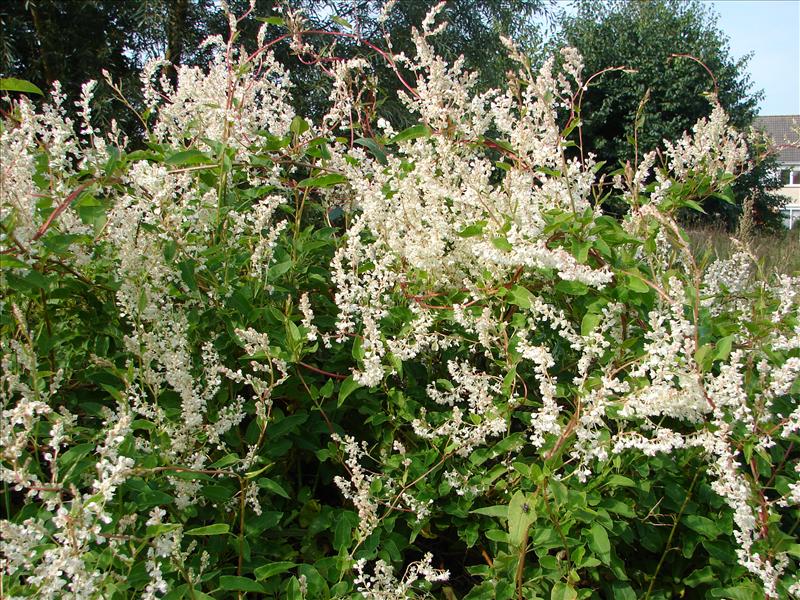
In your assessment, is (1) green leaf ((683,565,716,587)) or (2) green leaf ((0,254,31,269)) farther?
(1) green leaf ((683,565,716,587))

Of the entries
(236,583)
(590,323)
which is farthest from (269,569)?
(590,323)

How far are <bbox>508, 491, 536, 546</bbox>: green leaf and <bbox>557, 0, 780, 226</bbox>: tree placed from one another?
51.5ft

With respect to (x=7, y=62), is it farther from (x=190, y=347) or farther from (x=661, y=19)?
(x=661, y=19)

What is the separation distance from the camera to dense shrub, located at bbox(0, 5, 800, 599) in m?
1.52

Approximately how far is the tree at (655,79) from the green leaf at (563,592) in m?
15.7

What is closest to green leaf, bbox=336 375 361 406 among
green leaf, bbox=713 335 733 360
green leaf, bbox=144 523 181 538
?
green leaf, bbox=144 523 181 538

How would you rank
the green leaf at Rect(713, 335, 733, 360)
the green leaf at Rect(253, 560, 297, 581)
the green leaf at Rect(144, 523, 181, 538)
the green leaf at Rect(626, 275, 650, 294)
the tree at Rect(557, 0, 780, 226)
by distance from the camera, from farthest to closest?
the tree at Rect(557, 0, 780, 226) < the green leaf at Rect(626, 275, 650, 294) < the green leaf at Rect(713, 335, 733, 360) < the green leaf at Rect(253, 560, 297, 581) < the green leaf at Rect(144, 523, 181, 538)

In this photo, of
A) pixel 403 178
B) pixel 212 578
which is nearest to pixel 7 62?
pixel 403 178

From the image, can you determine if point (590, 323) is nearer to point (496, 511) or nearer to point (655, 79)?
point (496, 511)

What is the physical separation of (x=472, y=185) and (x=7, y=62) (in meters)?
9.94

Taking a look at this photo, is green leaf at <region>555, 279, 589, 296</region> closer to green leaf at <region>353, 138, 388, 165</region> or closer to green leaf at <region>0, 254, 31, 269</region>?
green leaf at <region>353, 138, 388, 165</region>

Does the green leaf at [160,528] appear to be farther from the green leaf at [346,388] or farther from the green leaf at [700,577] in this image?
the green leaf at [700,577]

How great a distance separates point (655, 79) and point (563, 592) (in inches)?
697

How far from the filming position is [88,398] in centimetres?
184
